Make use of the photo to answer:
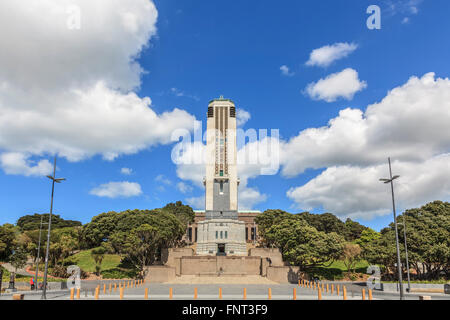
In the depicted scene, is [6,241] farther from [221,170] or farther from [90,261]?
[221,170]

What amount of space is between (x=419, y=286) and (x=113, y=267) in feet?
159

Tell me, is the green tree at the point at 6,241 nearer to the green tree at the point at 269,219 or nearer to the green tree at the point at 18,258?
the green tree at the point at 18,258

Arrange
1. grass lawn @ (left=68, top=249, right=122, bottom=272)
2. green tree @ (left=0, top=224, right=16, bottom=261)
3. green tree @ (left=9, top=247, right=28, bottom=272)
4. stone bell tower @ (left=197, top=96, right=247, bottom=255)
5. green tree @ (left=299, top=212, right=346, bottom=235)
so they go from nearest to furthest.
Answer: green tree @ (left=9, top=247, right=28, bottom=272) < green tree @ (left=0, top=224, right=16, bottom=261) < grass lawn @ (left=68, top=249, right=122, bottom=272) < stone bell tower @ (left=197, top=96, right=247, bottom=255) < green tree @ (left=299, top=212, right=346, bottom=235)

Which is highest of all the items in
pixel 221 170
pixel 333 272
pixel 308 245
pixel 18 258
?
pixel 221 170

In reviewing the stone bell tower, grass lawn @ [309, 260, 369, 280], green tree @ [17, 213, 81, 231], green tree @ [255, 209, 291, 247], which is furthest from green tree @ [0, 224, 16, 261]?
grass lawn @ [309, 260, 369, 280]

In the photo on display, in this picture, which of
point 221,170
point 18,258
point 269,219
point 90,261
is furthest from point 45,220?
point 269,219

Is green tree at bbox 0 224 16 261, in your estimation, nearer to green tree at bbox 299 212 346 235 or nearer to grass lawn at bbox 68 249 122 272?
grass lawn at bbox 68 249 122 272

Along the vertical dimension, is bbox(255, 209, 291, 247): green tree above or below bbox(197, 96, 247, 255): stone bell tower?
below

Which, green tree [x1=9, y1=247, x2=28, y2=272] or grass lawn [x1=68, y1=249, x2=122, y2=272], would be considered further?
grass lawn [x1=68, y1=249, x2=122, y2=272]

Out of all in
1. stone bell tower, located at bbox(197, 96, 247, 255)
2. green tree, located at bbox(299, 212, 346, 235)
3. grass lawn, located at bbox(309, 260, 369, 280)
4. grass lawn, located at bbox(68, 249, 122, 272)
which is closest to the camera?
grass lawn, located at bbox(309, 260, 369, 280)

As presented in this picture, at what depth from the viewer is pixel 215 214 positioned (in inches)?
2963

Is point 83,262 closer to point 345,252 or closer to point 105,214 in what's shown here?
point 105,214
